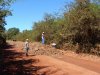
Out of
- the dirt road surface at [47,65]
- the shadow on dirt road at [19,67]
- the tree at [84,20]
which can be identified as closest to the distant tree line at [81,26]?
the tree at [84,20]

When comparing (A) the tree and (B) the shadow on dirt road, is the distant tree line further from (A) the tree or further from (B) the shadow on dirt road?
(B) the shadow on dirt road

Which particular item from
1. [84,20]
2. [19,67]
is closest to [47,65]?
[19,67]

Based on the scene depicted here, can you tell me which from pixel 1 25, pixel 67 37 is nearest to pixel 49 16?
pixel 67 37

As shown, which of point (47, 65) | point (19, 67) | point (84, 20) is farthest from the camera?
point (84, 20)

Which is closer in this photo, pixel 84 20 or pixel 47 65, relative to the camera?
pixel 47 65

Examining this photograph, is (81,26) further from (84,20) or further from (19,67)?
(19,67)

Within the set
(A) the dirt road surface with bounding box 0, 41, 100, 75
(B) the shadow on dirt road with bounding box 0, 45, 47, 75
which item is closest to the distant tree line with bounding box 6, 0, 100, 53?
(A) the dirt road surface with bounding box 0, 41, 100, 75

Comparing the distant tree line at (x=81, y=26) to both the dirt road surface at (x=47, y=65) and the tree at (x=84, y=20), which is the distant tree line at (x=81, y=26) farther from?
the dirt road surface at (x=47, y=65)

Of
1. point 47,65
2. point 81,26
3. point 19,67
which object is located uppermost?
point 81,26

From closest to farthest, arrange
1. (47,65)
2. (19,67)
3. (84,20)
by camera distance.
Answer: (47,65), (19,67), (84,20)

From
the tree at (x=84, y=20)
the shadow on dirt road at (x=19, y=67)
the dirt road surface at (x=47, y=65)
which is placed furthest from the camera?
the tree at (x=84, y=20)

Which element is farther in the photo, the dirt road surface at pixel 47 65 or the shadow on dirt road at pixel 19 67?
the shadow on dirt road at pixel 19 67

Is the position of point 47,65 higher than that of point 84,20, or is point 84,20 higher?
point 84,20

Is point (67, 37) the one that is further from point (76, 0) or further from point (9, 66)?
point (9, 66)
